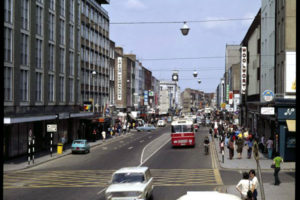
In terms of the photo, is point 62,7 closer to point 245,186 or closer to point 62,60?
point 62,60

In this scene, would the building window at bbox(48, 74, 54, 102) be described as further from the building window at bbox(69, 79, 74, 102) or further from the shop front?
the shop front

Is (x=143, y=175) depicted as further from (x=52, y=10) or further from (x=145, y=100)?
(x=145, y=100)

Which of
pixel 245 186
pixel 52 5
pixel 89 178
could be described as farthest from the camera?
pixel 52 5

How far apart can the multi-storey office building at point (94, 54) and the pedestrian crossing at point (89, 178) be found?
3243 cm

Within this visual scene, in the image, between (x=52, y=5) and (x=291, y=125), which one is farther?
(x=52, y=5)

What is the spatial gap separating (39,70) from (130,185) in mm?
32880

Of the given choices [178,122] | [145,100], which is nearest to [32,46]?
[178,122]

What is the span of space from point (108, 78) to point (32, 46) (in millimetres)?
41667

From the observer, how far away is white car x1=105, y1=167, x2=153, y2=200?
1730 cm

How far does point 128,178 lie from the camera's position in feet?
61.4

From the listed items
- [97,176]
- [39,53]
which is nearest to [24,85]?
[39,53]

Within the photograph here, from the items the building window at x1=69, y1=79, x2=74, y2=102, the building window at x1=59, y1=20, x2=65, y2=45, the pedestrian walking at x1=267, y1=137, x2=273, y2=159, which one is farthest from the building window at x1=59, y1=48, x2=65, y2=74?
the pedestrian walking at x1=267, y1=137, x2=273, y2=159

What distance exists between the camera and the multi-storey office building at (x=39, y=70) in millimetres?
40781

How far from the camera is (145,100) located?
446 feet
